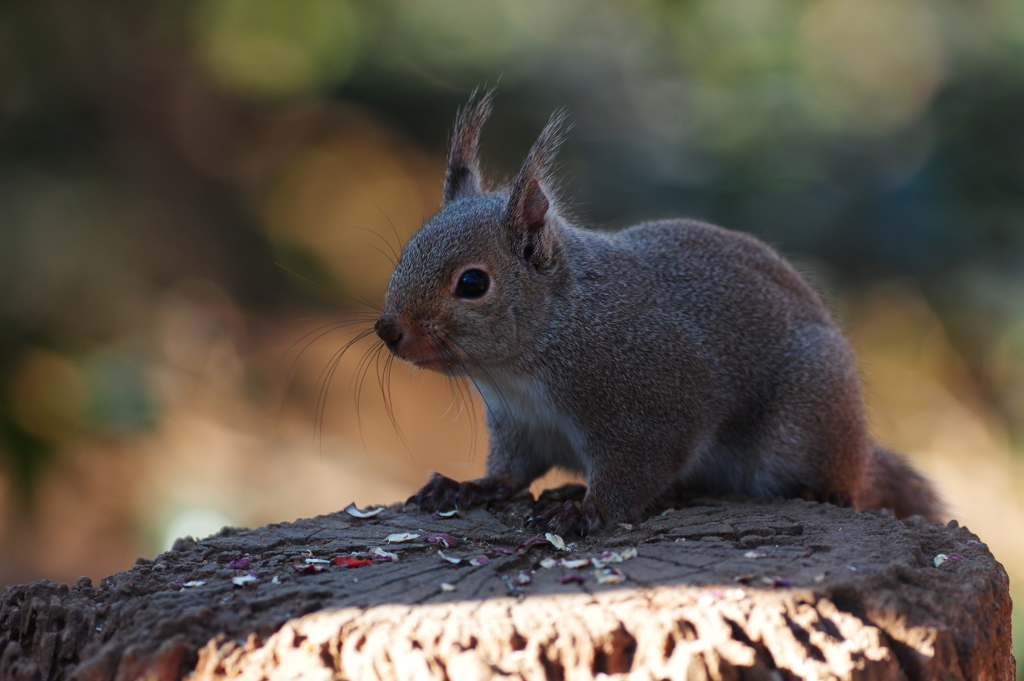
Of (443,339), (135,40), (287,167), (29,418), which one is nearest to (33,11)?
(135,40)

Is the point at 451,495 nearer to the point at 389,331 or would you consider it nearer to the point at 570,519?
the point at 570,519

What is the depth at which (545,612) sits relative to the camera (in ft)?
5.87

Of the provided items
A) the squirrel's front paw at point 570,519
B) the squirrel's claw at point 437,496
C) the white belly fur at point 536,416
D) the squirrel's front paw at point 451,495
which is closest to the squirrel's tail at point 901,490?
the white belly fur at point 536,416

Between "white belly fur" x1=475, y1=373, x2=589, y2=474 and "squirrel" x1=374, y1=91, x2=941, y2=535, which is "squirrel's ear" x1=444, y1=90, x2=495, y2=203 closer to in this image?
"squirrel" x1=374, y1=91, x2=941, y2=535

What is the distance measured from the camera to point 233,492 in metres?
5.55

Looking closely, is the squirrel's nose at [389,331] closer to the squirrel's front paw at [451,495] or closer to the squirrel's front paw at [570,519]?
the squirrel's front paw at [451,495]

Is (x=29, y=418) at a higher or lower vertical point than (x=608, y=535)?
higher

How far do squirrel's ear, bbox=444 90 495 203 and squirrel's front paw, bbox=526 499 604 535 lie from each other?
4.31 ft

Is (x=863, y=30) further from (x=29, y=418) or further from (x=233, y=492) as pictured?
(x=29, y=418)

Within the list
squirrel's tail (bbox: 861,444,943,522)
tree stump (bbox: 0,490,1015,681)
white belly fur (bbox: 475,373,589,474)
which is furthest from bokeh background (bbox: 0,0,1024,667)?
tree stump (bbox: 0,490,1015,681)

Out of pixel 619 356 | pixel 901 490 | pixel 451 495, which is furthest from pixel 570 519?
pixel 901 490

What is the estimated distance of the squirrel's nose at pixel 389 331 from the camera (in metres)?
2.74

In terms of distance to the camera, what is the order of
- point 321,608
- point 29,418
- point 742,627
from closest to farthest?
1. point 742,627
2. point 321,608
3. point 29,418

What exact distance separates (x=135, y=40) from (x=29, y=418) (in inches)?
123
